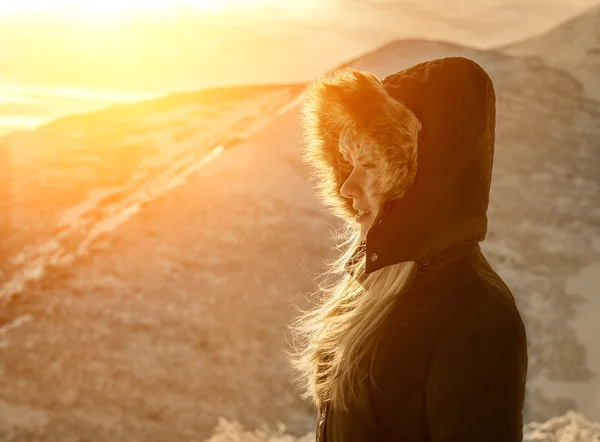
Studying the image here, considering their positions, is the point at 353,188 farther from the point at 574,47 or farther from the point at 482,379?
the point at 574,47

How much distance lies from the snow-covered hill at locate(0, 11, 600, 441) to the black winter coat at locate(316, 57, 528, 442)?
7.36 m

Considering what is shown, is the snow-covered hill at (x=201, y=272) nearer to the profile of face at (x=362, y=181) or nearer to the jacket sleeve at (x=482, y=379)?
the profile of face at (x=362, y=181)

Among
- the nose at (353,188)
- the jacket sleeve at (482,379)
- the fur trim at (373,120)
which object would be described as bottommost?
the jacket sleeve at (482,379)

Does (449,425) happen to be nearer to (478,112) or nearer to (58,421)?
(478,112)

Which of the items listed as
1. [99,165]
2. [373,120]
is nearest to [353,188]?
[373,120]

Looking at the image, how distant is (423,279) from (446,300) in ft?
0.46

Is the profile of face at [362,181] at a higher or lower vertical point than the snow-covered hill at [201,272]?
higher

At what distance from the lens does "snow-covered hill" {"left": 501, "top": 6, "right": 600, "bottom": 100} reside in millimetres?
26625

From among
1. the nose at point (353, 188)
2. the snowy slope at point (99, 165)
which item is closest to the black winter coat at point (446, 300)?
the nose at point (353, 188)

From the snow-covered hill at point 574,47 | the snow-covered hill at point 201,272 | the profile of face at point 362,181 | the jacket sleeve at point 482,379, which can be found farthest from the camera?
the snow-covered hill at point 574,47

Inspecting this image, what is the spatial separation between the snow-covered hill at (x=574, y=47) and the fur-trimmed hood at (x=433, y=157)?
24919mm

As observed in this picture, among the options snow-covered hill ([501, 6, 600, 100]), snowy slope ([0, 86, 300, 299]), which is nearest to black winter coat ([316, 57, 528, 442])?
snowy slope ([0, 86, 300, 299])

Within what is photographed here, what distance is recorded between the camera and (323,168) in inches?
111

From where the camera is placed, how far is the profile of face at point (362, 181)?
2223mm
